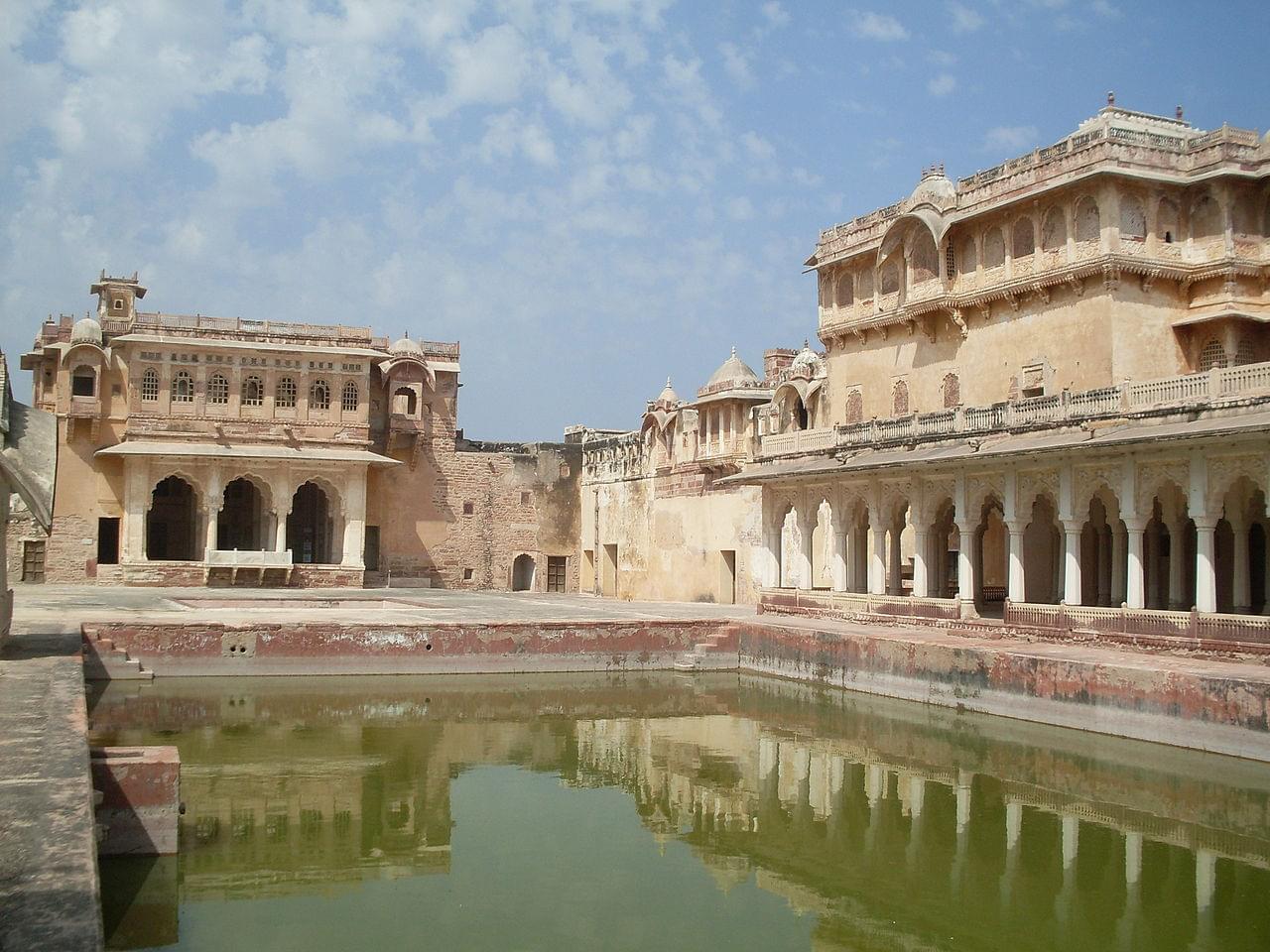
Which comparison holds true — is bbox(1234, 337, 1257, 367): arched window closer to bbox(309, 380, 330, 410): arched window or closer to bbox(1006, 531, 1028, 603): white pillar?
bbox(1006, 531, 1028, 603): white pillar

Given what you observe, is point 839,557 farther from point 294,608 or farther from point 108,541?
point 108,541

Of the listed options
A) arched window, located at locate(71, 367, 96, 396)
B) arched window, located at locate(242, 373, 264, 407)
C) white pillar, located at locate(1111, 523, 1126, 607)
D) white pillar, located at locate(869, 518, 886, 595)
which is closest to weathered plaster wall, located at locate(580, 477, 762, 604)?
white pillar, located at locate(869, 518, 886, 595)

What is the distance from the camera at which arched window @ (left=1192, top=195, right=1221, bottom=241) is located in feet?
66.4

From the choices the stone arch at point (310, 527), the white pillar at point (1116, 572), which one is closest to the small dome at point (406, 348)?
the stone arch at point (310, 527)

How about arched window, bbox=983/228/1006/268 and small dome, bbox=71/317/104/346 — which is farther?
small dome, bbox=71/317/104/346

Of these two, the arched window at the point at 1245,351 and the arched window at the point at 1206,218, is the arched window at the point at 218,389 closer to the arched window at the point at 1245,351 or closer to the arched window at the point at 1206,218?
the arched window at the point at 1206,218

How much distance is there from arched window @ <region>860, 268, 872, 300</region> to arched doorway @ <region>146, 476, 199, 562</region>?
67.2 feet

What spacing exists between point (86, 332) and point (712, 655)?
19539 millimetres

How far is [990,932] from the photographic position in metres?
7.99

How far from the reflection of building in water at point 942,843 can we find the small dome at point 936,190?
1206 cm

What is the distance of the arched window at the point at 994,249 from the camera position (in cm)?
2214

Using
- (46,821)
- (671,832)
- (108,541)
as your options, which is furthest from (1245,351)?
(108,541)

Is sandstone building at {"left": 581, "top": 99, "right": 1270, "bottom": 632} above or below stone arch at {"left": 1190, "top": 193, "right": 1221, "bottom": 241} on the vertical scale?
below

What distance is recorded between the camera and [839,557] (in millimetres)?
22906
